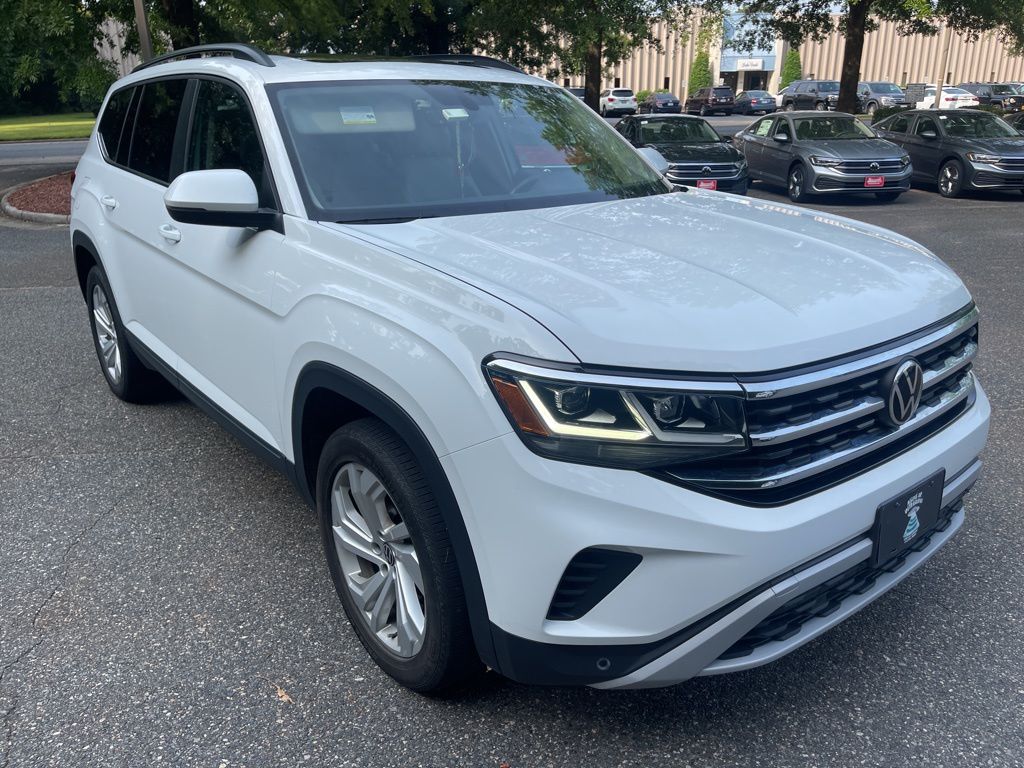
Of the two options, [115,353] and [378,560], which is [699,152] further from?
[378,560]

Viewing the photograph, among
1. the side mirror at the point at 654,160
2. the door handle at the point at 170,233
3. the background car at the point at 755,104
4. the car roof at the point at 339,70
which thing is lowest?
the background car at the point at 755,104

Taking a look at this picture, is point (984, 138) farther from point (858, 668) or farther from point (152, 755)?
point (152, 755)

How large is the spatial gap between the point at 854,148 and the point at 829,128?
1058mm

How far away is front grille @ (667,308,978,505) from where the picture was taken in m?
2.09

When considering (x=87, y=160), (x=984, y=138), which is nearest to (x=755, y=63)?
(x=984, y=138)

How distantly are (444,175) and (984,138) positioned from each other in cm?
1411

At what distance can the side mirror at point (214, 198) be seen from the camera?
2.91m

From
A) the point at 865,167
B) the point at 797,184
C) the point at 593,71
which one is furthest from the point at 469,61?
the point at 593,71

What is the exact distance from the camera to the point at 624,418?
80.8 inches

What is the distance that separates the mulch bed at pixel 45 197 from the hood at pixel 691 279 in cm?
1128

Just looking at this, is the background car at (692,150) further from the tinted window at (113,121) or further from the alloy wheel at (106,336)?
the alloy wheel at (106,336)

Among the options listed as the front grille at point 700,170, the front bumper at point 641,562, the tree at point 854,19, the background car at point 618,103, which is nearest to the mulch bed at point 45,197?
the front grille at point 700,170

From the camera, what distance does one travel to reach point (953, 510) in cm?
277

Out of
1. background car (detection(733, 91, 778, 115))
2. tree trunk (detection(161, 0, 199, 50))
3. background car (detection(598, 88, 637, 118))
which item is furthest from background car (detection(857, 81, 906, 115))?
tree trunk (detection(161, 0, 199, 50))
